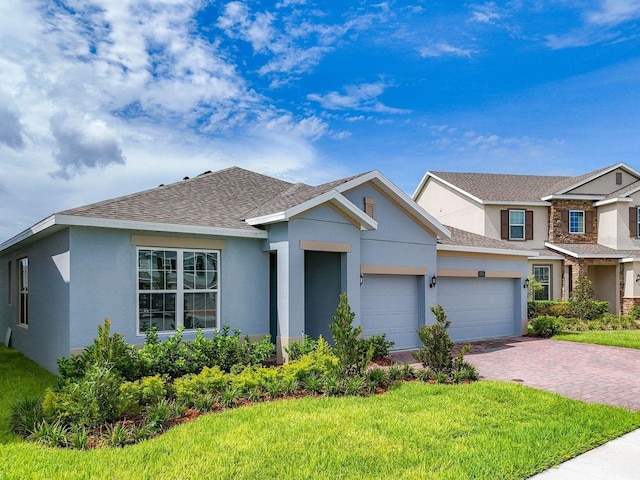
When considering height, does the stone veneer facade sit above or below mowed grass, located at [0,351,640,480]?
above

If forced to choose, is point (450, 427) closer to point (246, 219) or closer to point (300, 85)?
point (246, 219)

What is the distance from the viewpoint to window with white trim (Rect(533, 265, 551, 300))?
83.5 ft

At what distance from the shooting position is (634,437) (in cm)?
643

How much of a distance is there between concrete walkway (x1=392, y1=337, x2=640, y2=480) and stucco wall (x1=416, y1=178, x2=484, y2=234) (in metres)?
10.7

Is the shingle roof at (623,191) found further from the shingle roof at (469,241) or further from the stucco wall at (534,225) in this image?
the shingle roof at (469,241)

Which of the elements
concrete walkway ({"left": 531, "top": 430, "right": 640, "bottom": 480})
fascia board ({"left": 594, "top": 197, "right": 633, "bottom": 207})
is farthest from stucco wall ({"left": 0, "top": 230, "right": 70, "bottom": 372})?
fascia board ({"left": 594, "top": 197, "right": 633, "bottom": 207})

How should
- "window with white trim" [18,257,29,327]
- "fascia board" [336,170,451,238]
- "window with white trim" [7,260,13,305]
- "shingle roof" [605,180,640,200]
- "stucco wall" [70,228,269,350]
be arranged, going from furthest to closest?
"shingle roof" [605,180,640,200], "window with white trim" [7,260,13,305], "window with white trim" [18,257,29,327], "fascia board" [336,170,451,238], "stucco wall" [70,228,269,350]

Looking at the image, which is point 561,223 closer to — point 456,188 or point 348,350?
point 456,188

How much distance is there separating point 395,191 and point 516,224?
50.0ft

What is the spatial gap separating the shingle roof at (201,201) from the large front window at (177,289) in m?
0.79

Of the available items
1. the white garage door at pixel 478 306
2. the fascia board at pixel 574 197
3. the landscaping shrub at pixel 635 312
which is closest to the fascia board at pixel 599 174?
the fascia board at pixel 574 197

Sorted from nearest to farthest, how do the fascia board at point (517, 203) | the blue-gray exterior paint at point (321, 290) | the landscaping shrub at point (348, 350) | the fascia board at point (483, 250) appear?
1. the landscaping shrub at point (348, 350)
2. the blue-gray exterior paint at point (321, 290)
3. the fascia board at point (483, 250)
4. the fascia board at point (517, 203)

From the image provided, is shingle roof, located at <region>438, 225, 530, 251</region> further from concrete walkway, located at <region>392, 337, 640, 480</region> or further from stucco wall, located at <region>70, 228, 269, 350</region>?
stucco wall, located at <region>70, 228, 269, 350</region>

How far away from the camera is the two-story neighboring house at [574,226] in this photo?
24.8 m
